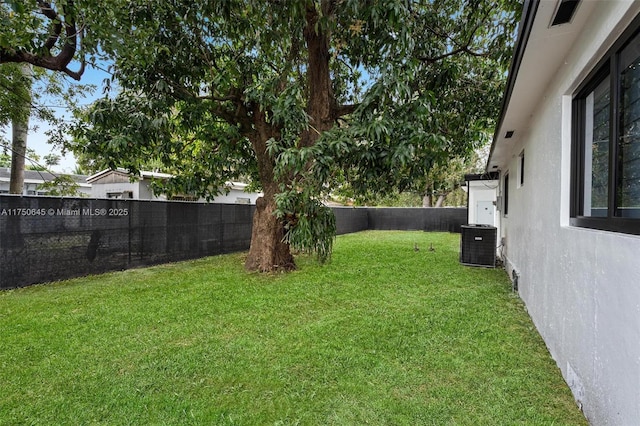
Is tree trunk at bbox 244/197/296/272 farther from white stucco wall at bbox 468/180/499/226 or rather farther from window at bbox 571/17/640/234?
white stucco wall at bbox 468/180/499/226

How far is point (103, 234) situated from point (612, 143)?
6898 millimetres

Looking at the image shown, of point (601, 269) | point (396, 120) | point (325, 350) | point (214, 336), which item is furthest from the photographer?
point (396, 120)

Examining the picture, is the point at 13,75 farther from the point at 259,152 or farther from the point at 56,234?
the point at 259,152

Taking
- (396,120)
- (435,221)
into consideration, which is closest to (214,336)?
(396,120)

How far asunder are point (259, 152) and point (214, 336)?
13.3 ft

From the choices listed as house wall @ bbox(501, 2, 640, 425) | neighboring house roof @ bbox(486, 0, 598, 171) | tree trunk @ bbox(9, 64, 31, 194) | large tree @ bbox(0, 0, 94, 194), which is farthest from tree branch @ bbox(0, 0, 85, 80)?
house wall @ bbox(501, 2, 640, 425)

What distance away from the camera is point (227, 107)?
21.4 feet

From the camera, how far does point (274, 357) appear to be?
2762 millimetres

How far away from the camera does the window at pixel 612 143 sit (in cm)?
164

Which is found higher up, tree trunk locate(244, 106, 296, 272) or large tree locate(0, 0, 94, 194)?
large tree locate(0, 0, 94, 194)

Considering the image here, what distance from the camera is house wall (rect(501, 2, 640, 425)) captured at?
60.2 inches

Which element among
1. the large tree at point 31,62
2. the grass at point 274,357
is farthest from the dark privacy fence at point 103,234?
the large tree at point 31,62

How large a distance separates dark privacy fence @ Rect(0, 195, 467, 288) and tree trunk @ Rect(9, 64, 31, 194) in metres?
3.29

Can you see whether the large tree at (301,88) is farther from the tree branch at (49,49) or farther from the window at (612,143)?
the window at (612,143)
